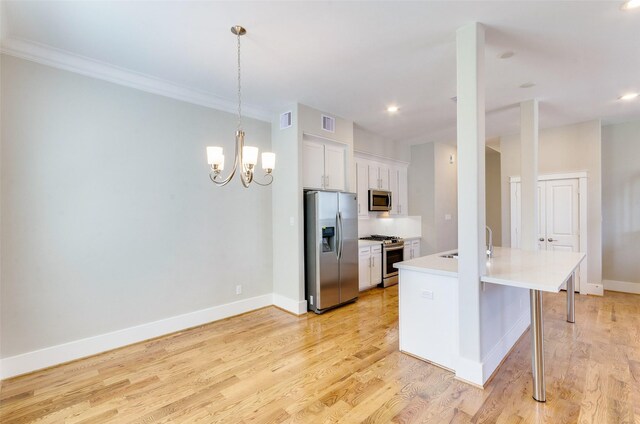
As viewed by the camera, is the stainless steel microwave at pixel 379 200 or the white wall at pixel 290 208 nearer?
the white wall at pixel 290 208

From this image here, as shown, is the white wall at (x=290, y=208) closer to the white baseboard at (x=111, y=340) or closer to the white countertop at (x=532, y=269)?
the white baseboard at (x=111, y=340)

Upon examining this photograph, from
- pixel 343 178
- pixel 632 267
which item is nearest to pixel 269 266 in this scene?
pixel 343 178

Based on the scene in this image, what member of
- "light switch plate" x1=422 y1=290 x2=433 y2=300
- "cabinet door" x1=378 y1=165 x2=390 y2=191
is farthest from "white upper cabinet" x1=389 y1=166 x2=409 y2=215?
"light switch plate" x1=422 y1=290 x2=433 y2=300

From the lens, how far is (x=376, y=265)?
5301 mm

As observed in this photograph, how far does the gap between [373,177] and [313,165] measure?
6.10 ft

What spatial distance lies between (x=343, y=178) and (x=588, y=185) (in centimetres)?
409

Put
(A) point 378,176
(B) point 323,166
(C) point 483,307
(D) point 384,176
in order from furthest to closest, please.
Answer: (D) point 384,176 → (A) point 378,176 → (B) point 323,166 → (C) point 483,307

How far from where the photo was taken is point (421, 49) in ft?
8.96

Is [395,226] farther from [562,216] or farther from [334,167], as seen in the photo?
[562,216]

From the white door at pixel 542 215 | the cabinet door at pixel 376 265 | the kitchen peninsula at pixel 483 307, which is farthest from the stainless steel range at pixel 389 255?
the white door at pixel 542 215

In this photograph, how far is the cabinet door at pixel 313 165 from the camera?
14.0ft

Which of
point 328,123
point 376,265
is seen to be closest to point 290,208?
point 328,123

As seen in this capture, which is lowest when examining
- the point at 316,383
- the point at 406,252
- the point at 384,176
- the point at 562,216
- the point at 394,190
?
the point at 316,383

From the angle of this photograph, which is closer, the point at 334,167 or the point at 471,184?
the point at 471,184
